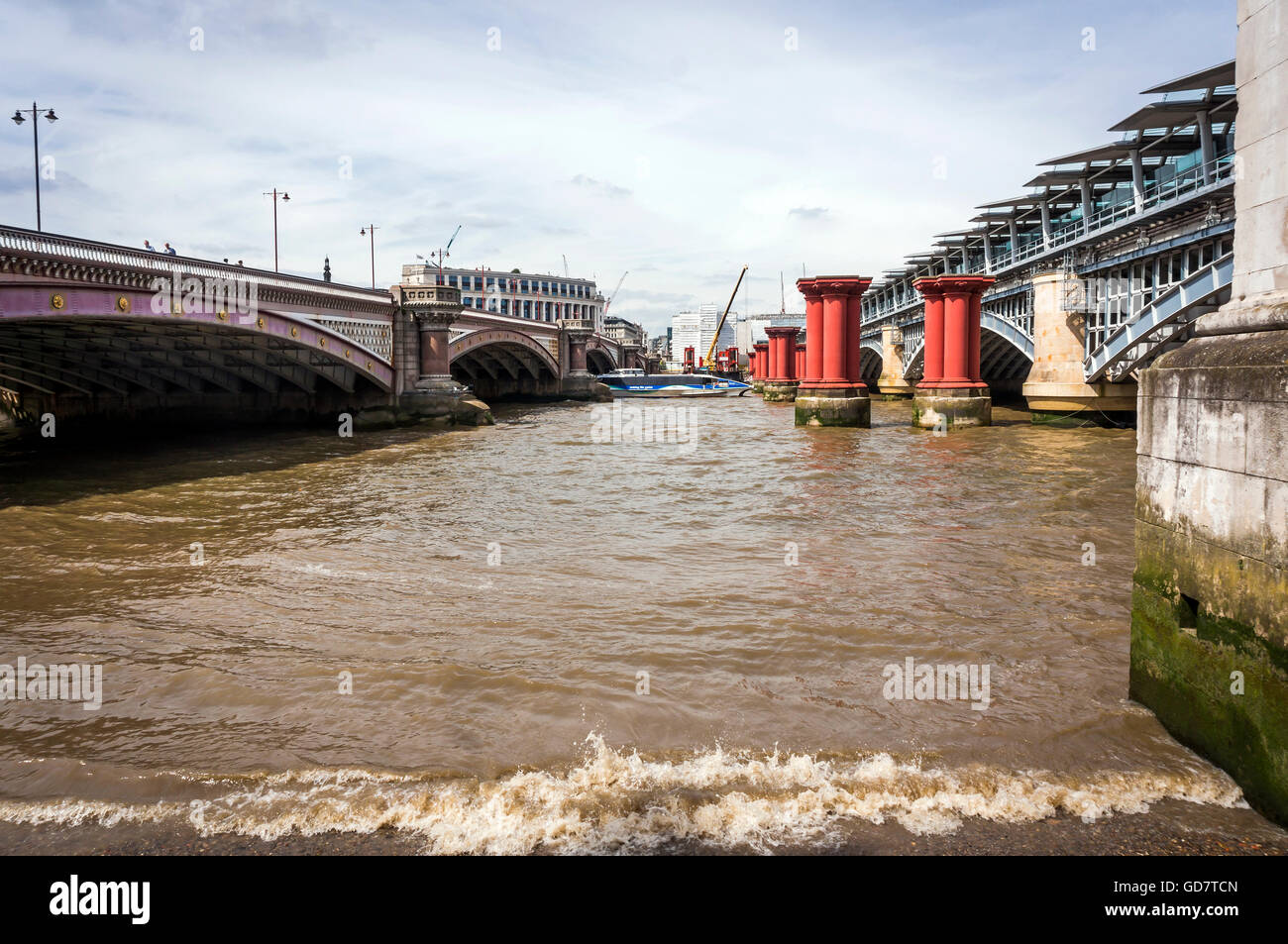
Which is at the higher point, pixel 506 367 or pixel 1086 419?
pixel 506 367

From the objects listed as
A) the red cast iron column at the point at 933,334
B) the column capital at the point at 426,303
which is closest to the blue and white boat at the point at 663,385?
the column capital at the point at 426,303

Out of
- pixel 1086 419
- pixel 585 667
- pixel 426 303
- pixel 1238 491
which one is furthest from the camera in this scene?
pixel 426 303

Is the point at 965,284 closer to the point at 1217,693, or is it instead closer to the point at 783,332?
the point at 1217,693

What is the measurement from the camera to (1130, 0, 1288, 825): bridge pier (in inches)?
159

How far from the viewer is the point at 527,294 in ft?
424

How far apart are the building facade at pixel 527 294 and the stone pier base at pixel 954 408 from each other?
299 ft

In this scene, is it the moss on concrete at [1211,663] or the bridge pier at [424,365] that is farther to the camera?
the bridge pier at [424,365]

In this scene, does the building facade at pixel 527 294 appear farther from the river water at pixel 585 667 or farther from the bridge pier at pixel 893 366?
the river water at pixel 585 667

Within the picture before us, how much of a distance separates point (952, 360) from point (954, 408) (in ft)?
6.56

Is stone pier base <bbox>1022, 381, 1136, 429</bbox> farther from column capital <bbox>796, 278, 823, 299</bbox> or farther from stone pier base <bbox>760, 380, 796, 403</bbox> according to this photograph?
stone pier base <bbox>760, 380, 796, 403</bbox>

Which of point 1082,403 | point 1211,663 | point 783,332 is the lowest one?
point 1211,663

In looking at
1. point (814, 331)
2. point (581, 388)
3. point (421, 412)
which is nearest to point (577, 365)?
point (581, 388)

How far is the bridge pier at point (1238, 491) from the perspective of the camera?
4051 millimetres

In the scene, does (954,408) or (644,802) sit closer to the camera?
(644,802)
